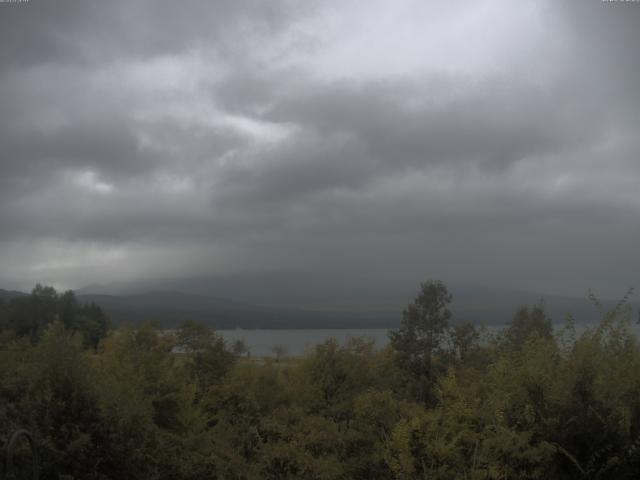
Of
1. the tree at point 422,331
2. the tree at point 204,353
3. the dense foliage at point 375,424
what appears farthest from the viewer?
the tree at point 422,331

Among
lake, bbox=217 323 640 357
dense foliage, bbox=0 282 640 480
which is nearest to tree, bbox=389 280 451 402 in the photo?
lake, bbox=217 323 640 357

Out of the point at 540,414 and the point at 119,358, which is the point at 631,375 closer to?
the point at 540,414

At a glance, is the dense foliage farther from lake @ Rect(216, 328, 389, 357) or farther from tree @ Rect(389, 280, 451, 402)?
tree @ Rect(389, 280, 451, 402)

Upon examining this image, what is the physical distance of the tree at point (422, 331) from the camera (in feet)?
127

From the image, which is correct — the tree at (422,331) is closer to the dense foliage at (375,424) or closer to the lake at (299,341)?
the lake at (299,341)

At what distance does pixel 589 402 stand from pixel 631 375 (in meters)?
1.23

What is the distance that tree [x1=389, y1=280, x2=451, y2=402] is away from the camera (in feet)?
127

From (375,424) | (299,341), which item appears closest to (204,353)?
(375,424)

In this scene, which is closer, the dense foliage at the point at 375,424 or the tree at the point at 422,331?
the dense foliage at the point at 375,424

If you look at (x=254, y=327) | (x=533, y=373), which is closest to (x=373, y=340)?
(x=533, y=373)

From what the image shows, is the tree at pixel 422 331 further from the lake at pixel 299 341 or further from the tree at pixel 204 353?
the tree at pixel 204 353

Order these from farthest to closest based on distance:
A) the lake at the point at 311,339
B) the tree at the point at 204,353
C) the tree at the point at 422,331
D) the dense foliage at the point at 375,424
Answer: the tree at the point at 422,331
the tree at the point at 204,353
the lake at the point at 311,339
the dense foliage at the point at 375,424

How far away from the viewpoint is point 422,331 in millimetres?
39781

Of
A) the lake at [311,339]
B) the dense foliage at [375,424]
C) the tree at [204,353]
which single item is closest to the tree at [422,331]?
the lake at [311,339]
